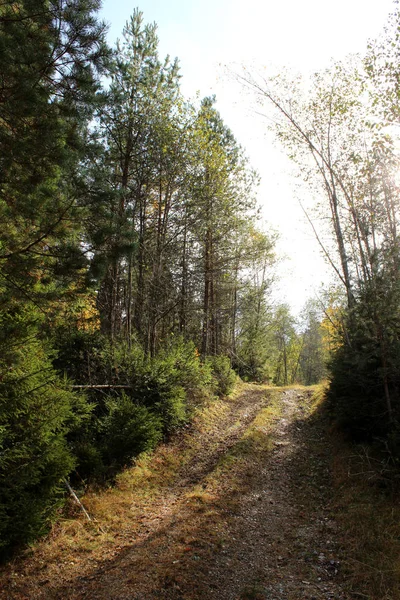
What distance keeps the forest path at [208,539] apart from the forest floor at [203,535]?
0.05ft

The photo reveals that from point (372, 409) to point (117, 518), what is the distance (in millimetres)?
5446

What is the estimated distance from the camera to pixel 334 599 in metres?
3.74

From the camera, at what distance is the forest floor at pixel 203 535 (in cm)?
392

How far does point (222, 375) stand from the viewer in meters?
15.1

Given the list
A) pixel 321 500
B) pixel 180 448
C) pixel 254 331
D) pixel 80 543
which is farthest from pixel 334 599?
pixel 254 331

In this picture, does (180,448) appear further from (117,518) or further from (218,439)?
(117,518)

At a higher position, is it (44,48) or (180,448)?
(44,48)

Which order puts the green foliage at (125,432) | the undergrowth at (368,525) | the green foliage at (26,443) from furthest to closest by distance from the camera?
the green foliage at (125,432), the green foliage at (26,443), the undergrowth at (368,525)

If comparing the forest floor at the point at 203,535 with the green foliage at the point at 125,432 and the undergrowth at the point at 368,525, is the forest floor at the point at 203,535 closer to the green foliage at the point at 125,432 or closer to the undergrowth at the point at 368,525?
the undergrowth at the point at 368,525

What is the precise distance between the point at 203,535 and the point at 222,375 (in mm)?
10133

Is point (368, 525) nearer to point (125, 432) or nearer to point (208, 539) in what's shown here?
point (208, 539)

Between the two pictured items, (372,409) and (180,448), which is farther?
(180,448)

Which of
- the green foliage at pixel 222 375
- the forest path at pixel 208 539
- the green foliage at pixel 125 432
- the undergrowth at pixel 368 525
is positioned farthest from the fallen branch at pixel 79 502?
the green foliage at pixel 222 375

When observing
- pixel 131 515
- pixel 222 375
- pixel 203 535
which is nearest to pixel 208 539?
pixel 203 535
